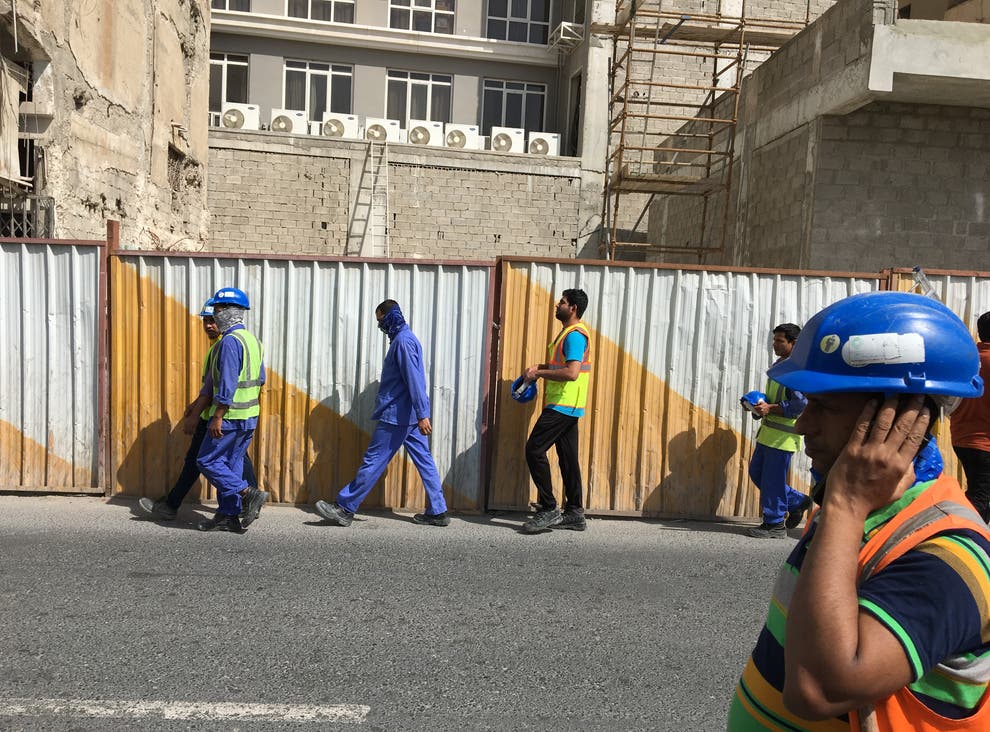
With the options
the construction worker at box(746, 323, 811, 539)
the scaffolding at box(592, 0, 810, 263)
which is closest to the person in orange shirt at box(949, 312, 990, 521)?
the construction worker at box(746, 323, 811, 539)

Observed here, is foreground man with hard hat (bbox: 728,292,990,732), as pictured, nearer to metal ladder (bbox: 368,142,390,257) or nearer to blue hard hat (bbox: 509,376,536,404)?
blue hard hat (bbox: 509,376,536,404)

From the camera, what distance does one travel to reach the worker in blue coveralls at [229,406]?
20.1 feet

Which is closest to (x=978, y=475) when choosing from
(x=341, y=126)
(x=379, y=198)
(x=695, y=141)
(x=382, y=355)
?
(x=382, y=355)

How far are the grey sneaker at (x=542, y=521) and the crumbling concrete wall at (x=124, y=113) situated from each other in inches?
254

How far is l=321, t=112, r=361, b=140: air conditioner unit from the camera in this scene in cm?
2471

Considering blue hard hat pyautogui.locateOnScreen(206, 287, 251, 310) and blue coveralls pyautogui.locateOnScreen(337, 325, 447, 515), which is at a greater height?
blue hard hat pyautogui.locateOnScreen(206, 287, 251, 310)

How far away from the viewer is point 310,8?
2770 centimetres

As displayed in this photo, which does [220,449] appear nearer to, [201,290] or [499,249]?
[201,290]

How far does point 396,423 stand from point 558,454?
132 cm

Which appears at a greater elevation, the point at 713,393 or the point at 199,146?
the point at 199,146

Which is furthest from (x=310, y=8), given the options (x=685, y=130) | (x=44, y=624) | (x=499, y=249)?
(x=44, y=624)

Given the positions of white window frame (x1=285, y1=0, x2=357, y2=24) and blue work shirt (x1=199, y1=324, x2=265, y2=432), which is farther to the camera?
white window frame (x1=285, y1=0, x2=357, y2=24)

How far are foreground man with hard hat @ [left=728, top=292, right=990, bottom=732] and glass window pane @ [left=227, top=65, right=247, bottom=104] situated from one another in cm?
2940

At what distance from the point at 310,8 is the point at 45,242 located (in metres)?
23.4
